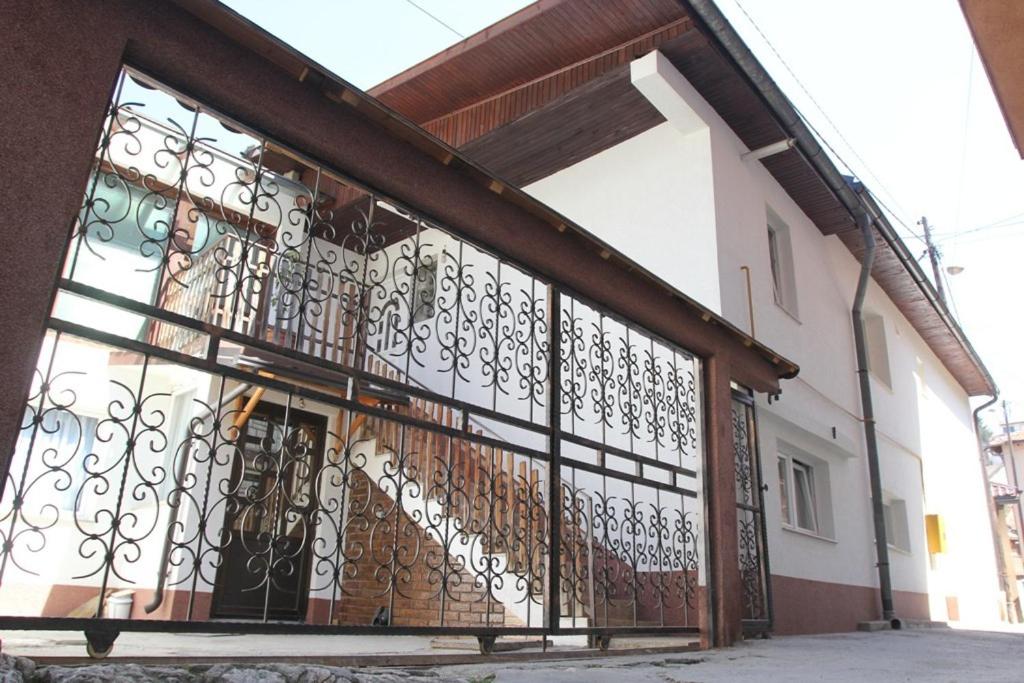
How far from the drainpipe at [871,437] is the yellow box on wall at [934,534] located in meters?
2.93

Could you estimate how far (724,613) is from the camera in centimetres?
553

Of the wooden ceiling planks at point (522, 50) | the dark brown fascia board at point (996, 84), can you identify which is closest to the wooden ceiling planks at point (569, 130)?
the wooden ceiling planks at point (522, 50)

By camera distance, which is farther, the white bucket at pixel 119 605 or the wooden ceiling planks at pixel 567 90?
the white bucket at pixel 119 605

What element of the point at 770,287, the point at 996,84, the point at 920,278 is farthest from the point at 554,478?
the point at 920,278

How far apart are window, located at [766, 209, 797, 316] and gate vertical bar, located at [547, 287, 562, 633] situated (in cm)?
613

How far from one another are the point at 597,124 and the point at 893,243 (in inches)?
224

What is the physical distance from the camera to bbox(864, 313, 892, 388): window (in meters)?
13.2

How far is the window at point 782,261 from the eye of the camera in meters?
10.0

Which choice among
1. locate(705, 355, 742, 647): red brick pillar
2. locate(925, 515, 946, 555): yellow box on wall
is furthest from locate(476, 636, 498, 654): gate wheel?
locate(925, 515, 946, 555): yellow box on wall

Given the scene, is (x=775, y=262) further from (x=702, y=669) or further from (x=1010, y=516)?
(x=1010, y=516)

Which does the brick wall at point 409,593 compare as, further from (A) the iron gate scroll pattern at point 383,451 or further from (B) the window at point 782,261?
(B) the window at point 782,261

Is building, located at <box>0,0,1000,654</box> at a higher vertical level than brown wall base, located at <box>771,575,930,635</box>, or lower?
higher

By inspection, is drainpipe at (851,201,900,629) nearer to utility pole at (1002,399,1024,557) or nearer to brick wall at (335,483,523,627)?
brick wall at (335,483,523,627)

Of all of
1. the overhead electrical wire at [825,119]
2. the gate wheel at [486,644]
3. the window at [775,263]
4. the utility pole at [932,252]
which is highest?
the utility pole at [932,252]
